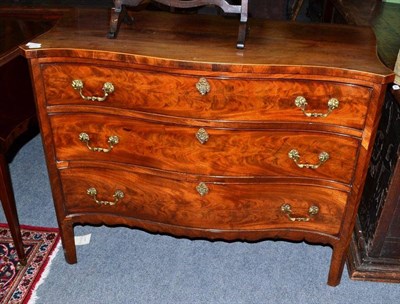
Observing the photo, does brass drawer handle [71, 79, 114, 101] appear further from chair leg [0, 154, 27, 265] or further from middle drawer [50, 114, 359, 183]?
chair leg [0, 154, 27, 265]

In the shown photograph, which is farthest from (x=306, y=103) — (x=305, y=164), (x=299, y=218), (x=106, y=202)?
(x=106, y=202)

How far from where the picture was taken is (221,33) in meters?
1.77

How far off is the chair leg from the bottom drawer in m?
0.26

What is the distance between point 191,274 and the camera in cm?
214

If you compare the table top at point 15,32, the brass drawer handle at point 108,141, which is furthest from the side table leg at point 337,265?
the table top at point 15,32

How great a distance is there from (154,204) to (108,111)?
45 cm

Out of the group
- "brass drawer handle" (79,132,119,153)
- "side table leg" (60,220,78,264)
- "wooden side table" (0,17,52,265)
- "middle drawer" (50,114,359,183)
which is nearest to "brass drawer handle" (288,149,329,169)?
"middle drawer" (50,114,359,183)

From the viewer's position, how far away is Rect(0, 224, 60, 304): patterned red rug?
2.03 metres

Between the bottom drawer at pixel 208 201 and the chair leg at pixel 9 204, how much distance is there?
265 mm

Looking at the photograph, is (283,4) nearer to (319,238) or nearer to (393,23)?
(393,23)

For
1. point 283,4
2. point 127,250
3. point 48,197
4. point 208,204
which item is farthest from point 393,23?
point 48,197

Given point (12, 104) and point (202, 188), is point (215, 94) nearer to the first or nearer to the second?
point (202, 188)

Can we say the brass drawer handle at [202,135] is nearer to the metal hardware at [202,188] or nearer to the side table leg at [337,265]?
the metal hardware at [202,188]

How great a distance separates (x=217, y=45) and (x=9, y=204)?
3.79 feet
